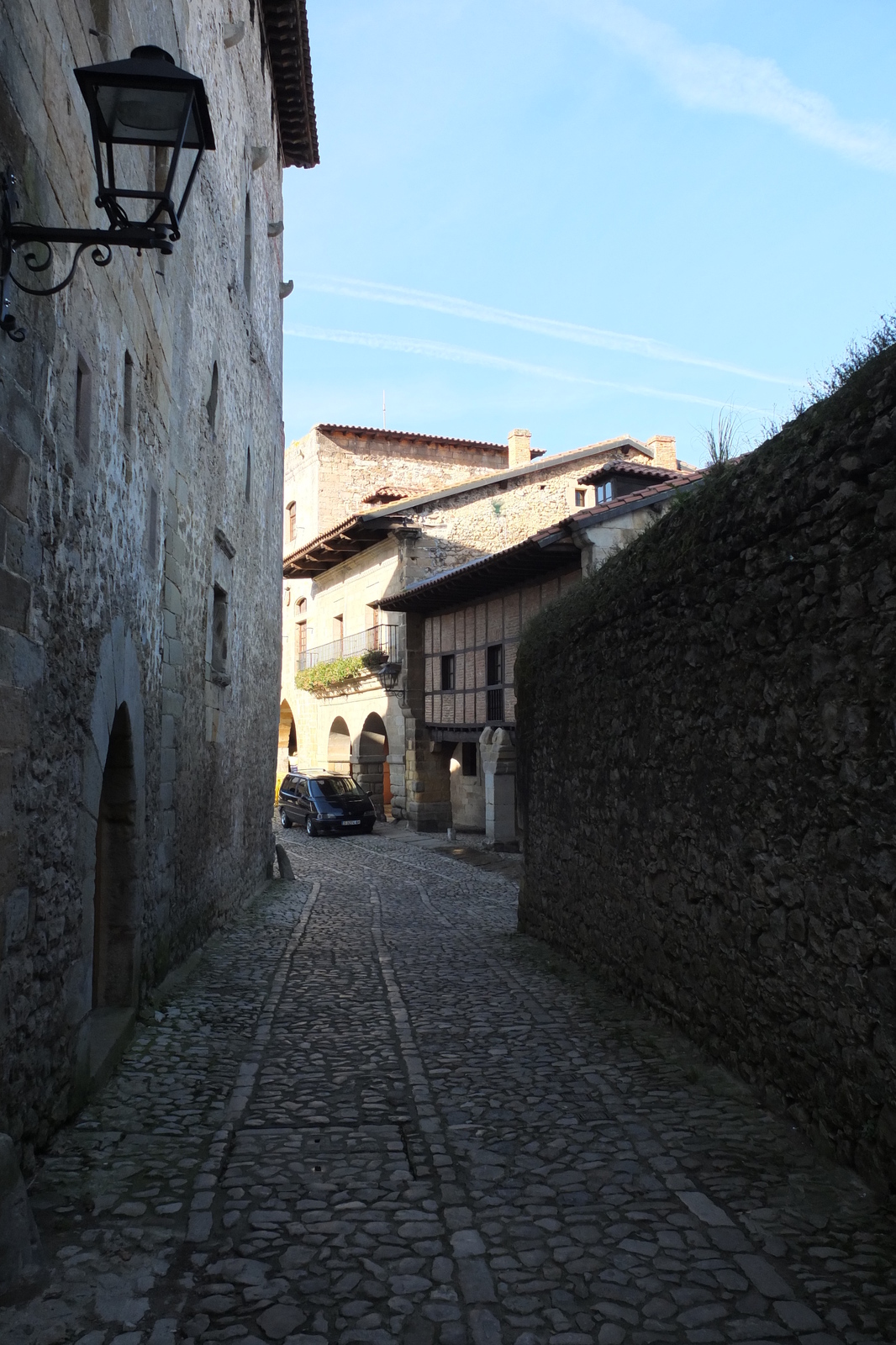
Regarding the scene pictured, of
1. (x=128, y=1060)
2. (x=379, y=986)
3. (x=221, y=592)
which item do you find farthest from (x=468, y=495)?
(x=128, y=1060)

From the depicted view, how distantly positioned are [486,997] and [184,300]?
5.59 metres

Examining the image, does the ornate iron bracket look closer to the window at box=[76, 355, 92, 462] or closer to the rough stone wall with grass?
the window at box=[76, 355, 92, 462]

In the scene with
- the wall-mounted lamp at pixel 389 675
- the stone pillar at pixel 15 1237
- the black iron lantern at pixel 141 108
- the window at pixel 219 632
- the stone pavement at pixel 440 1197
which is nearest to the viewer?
the stone pavement at pixel 440 1197

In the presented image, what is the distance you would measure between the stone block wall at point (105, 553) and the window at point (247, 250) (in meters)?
0.25

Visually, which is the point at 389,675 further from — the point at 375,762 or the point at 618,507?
the point at 618,507

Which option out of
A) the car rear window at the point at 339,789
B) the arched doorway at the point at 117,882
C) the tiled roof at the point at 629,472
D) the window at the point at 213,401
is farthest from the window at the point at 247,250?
the car rear window at the point at 339,789

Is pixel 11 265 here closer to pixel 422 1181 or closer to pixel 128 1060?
pixel 422 1181

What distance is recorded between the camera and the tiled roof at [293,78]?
504 inches

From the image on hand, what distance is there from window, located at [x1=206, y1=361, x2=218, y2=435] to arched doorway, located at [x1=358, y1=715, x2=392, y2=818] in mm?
17316

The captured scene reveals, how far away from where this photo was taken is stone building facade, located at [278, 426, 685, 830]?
22.8m

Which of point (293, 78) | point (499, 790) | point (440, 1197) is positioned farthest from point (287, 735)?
point (440, 1197)

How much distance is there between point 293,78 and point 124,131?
479 inches

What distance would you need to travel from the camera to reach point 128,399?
18.0 feet

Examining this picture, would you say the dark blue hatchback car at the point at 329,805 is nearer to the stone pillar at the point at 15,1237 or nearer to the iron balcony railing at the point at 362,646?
the iron balcony railing at the point at 362,646
